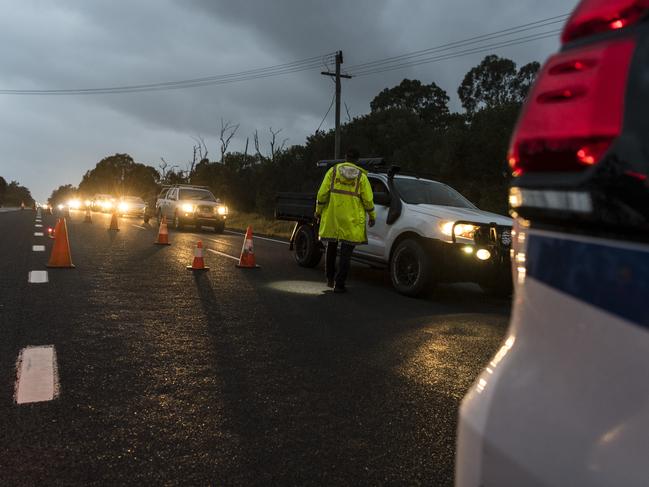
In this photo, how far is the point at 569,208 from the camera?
0.98 meters

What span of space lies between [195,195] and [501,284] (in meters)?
16.5

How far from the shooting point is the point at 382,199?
8727 millimetres

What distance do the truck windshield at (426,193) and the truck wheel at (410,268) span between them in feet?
2.80

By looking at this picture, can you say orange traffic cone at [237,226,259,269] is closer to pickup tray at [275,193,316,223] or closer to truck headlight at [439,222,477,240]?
pickup tray at [275,193,316,223]

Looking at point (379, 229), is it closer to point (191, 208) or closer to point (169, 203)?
point (191, 208)

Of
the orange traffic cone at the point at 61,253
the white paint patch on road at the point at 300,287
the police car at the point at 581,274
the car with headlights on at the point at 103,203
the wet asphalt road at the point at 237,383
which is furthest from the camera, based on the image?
the car with headlights on at the point at 103,203

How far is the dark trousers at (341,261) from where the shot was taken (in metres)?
7.84

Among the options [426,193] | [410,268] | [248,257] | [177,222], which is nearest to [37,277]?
[248,257]

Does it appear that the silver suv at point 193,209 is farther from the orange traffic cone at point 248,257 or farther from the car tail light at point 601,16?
the car tail light at point 601,16

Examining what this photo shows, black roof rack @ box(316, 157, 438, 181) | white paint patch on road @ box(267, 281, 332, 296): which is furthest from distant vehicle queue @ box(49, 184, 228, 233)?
white paint patch on road @ box(267, 281, 332, 296)

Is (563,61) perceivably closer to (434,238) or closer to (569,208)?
(569,208)

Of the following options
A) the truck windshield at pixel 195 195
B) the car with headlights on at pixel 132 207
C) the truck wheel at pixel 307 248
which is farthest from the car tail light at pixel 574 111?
the car with headlights on at pixel 132 207

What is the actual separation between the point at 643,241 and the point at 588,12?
0.43m

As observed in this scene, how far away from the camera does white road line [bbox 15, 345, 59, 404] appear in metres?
3.43
